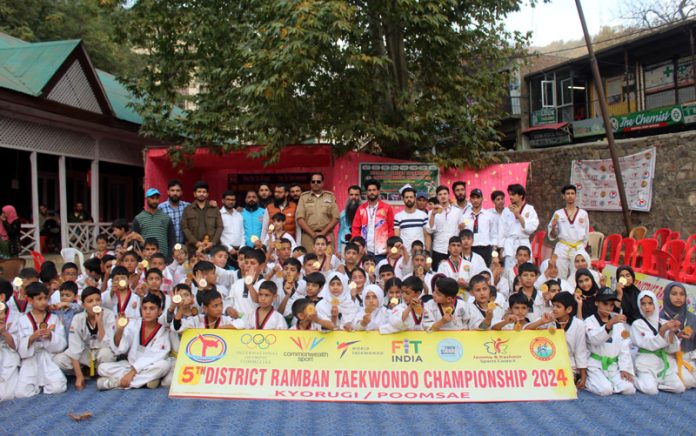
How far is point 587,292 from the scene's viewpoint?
552cm

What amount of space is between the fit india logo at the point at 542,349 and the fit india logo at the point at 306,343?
1.76 meters

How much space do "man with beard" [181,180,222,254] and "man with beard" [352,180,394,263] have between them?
184cm

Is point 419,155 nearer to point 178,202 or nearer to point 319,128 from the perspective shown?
point 319,128

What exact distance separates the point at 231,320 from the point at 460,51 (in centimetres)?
716

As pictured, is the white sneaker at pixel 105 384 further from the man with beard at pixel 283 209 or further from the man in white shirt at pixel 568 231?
the man in white shirt at pixel 568 231

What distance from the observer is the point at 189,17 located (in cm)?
998

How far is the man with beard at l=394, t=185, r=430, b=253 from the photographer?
24.3 feet

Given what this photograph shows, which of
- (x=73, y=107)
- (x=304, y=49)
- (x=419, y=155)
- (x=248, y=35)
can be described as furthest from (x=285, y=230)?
(x=73, y=107)

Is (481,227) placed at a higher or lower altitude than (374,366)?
higher

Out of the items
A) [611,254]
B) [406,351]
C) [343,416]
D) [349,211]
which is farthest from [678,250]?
[343,416]

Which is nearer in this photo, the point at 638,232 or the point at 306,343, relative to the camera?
Result: the point at 306,343

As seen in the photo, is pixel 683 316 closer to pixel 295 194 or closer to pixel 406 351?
pixel 406 351

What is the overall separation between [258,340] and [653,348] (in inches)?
133

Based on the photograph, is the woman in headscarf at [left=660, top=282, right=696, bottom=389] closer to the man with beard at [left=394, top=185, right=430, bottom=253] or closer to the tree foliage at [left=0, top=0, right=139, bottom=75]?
the man with beard at [left=394, top=185, right=430, bottom=253]
